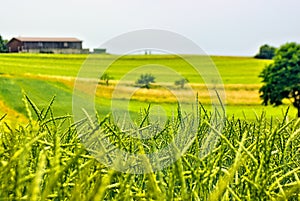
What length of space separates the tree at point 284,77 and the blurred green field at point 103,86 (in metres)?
1.34

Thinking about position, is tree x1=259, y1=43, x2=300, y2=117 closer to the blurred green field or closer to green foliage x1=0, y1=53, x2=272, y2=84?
the blurred green field

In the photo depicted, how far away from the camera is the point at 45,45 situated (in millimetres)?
48625

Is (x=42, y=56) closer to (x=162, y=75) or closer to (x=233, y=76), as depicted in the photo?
(x=162, y=75)

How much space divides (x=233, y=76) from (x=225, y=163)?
44.7m

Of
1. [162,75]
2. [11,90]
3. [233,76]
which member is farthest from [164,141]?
[233,76]

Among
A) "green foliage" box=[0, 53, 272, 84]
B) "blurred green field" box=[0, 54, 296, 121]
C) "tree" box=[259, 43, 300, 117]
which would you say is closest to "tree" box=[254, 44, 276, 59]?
"green foliage" box=[0, 53, 272, 84]

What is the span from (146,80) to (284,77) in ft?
45.1

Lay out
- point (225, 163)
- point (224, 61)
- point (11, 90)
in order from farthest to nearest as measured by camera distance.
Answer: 1. point (224, 61)
2. point (11, 90)
3. point (225, 163)

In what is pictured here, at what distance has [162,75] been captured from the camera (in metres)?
42.8

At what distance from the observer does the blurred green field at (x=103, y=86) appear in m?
30.5

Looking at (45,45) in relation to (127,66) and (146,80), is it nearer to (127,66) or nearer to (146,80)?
(127,66)

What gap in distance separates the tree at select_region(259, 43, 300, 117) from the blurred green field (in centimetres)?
134

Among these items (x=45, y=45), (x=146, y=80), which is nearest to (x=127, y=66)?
(x=146, y=80)

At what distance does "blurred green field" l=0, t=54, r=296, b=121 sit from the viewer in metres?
30.5
